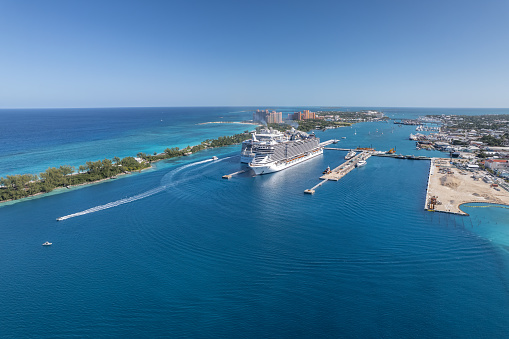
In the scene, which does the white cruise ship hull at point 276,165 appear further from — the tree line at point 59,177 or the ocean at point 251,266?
the tree line at point 59,177

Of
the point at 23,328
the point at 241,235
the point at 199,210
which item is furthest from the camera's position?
the point at 199,210

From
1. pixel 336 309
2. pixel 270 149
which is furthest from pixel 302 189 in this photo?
pixel 336 309

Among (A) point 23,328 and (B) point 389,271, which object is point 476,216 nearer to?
(B) point 389,271

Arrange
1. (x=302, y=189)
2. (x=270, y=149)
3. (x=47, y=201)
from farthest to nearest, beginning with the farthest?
1. (x=270, y=149)
2. (x=302, y=189)
3. (x=47, y=201)

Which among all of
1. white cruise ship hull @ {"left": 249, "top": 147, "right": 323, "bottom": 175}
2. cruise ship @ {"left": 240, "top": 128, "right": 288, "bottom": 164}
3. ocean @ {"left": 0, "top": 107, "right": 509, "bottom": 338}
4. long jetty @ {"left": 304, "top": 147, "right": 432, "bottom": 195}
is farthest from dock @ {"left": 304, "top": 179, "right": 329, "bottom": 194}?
cruise ship @ {"left": 240, "top": 128, "right": 288, "bottom": 164}

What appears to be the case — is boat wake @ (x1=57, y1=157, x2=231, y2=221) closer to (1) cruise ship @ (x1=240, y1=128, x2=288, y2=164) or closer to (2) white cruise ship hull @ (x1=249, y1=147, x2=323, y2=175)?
(1) cruise ship @ (x1=240, y1=128, x2=288, y2=164)

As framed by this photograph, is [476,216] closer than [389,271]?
No

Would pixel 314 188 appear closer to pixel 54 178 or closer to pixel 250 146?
pixel 250 146
